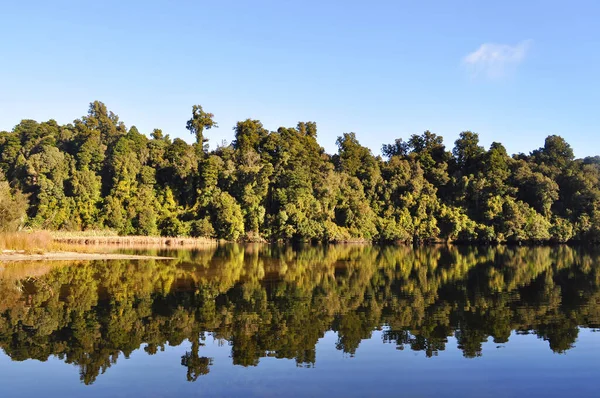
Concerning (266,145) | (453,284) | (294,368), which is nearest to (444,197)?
(266,145)

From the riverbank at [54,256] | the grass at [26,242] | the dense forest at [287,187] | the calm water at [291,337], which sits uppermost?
the dense forest at [287,187]

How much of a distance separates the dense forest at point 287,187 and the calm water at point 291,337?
4250cm

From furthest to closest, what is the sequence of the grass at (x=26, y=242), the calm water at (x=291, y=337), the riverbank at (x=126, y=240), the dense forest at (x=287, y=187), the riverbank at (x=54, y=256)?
the dense forest at (x=287, y=187) → the riverbank at (x=126, y=240) → the grass at (x=26, y=242) → the riverbank at (x=54, y=256) → the calm water at (x=291, y=337)

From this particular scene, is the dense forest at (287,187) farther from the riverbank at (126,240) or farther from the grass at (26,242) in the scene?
the grass at (26,242)

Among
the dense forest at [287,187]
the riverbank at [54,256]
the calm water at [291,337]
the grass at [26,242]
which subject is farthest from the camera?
the dense forest at [287,187]

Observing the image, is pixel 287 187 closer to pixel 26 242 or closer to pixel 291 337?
pixel 26 242

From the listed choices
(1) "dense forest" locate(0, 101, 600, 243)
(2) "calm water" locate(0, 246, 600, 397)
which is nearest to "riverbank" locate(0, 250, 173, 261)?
(2) "calm water" locate(0, 246, 600, 397)

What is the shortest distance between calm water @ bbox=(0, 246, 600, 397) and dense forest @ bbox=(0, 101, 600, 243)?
4250 cm

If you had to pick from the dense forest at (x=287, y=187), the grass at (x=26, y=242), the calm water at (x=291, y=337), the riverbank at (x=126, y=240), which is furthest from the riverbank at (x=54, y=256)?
the dense forest at (x=287, y=187)

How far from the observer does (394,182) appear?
3305 inches

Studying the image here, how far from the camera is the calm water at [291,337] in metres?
10.8

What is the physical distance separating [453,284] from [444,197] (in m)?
63.3

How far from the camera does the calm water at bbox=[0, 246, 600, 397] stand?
35.4ft

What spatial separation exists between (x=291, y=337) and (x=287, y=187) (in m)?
60.1
